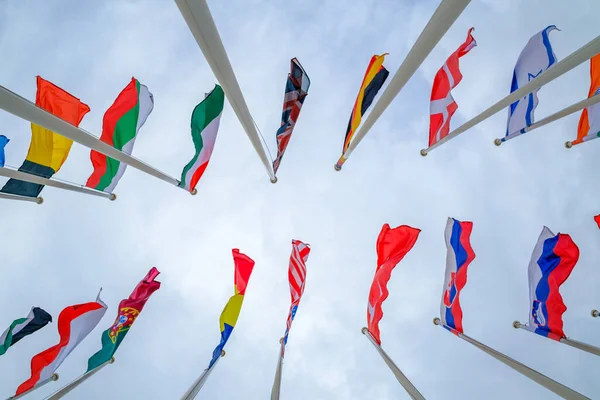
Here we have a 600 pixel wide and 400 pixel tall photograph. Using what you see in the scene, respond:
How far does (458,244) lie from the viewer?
11.1m

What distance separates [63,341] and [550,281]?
554 inches

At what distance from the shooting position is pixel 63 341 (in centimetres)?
1030

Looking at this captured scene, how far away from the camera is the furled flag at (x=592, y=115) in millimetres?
10273

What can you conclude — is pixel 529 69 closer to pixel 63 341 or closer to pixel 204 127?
pixel 204 127

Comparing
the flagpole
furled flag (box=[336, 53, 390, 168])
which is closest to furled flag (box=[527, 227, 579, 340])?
the flagpole

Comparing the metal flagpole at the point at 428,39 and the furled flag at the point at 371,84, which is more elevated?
the furled flag at the point at 371,84

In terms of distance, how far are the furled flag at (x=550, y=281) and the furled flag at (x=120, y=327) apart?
38.7ft

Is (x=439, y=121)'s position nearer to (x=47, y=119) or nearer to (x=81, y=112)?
(x=47, y=119)

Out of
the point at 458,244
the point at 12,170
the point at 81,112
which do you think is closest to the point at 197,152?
the point at 81,112

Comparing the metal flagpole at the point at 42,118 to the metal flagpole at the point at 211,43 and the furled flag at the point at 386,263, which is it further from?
the furled flag at the point at 386,263

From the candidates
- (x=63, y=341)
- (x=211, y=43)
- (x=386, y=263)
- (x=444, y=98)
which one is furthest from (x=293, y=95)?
(x=63, y=341)

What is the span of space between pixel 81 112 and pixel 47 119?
194 inches

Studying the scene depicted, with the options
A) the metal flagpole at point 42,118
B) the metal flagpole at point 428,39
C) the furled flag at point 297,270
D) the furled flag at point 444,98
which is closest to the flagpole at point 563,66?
the furled flag at point 444,98

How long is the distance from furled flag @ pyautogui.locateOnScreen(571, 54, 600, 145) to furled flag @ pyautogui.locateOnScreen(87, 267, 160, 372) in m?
14.3
